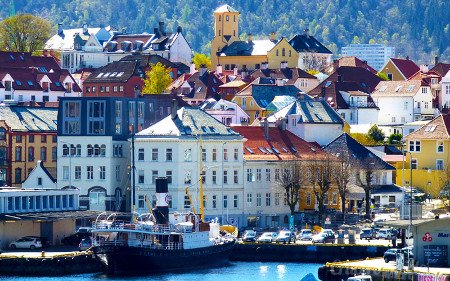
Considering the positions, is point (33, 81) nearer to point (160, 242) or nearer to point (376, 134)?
point (376, 134)

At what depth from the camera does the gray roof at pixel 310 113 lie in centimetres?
14550

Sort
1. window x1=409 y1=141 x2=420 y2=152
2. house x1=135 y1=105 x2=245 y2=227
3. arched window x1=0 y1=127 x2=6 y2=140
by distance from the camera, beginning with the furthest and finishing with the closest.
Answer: window x1=409 y1=141 x2=420 y2=152 → arched window x1=0 y1=127 x2=6 y2=140 → house x1=135 y1=105 x2=245 y2=227

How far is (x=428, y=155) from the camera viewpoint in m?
148

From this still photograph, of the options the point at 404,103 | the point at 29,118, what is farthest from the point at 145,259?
the point at 404,103

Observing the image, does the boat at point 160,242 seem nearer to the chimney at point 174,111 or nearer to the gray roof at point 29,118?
the chimney at point 174,111

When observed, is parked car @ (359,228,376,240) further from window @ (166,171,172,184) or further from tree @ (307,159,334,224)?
window @ (166,171,172,184)

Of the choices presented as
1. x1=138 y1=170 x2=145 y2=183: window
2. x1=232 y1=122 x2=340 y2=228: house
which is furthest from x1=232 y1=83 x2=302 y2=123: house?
x1=138 y1=170 x2=145 y2=183: window

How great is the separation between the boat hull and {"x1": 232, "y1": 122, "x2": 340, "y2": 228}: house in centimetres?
1819

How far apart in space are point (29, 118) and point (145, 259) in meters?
34.8

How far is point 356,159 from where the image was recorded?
137500 millimetres

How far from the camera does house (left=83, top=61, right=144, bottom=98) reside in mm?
185625

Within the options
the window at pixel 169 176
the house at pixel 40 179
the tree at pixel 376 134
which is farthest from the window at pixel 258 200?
the tree at pixel 376 134

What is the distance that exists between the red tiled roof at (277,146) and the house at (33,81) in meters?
41.2

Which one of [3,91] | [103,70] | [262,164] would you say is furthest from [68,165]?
[103,70]
